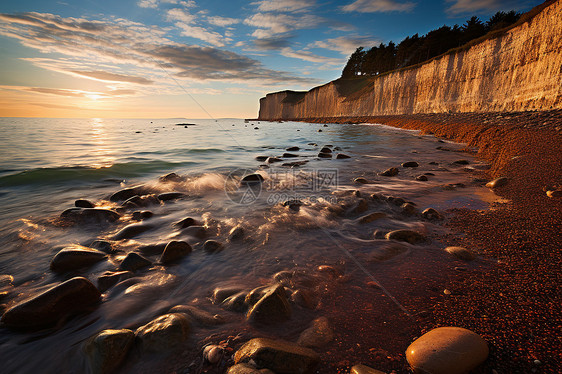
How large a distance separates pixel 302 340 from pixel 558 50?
21456 millimetres

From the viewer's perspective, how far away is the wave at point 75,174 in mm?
7715

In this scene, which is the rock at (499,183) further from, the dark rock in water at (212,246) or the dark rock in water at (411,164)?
the dark rock in water at (212,246)

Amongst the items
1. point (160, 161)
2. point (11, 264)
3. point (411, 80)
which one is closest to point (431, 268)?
point (11, 264)

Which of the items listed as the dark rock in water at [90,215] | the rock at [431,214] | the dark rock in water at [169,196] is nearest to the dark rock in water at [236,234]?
the dark rock in water at [90,215]

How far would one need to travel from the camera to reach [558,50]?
13484 millimetres

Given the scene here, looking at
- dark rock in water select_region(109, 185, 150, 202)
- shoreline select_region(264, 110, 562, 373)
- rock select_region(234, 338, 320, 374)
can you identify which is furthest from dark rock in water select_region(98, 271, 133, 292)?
dark rock in water select_region(109, 185, 150, 202)

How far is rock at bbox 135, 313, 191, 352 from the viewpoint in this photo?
5.94 ft

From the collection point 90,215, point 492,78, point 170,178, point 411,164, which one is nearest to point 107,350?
point 90,215

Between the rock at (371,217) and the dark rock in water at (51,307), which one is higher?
the rock at (371,217)

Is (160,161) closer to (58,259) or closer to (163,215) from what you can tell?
(163,215)

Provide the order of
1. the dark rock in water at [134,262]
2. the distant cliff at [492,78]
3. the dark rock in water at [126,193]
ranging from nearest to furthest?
the dark rock in water at [134,262]
the dark rock in water at [126,193]
the distant cliff at [492,78]

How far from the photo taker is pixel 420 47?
181 ft

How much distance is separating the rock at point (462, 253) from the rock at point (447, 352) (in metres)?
1.37

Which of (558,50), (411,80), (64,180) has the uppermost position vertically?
(411,80)
